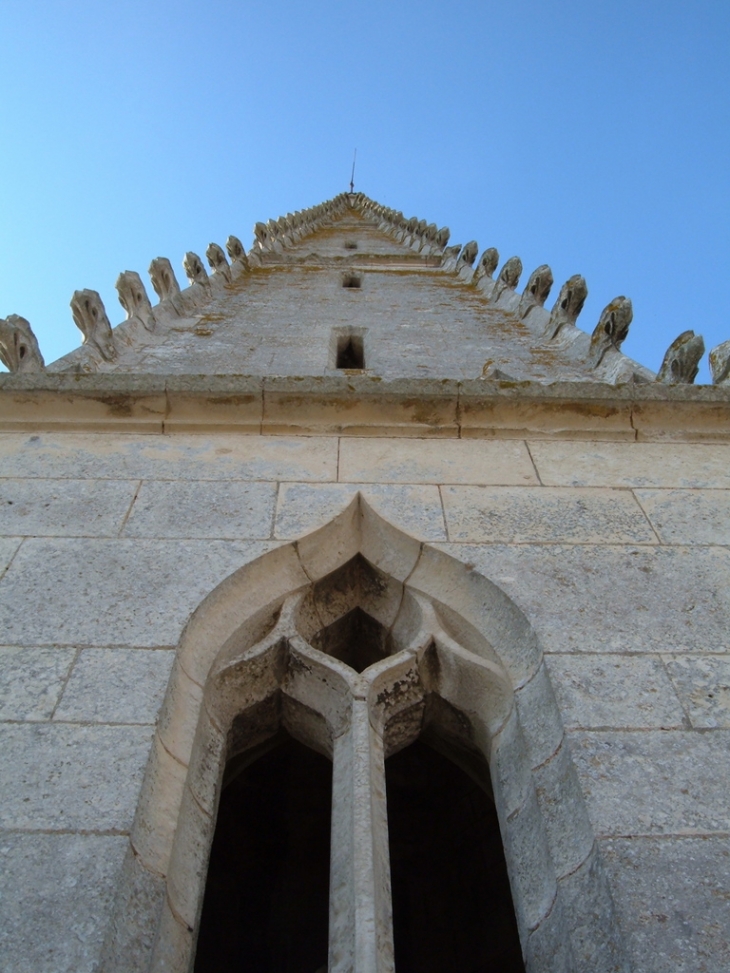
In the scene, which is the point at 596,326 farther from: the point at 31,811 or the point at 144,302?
the point at 31,811

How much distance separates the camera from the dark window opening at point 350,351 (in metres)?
7.52

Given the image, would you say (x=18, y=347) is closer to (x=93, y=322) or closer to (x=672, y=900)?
(x=93, y=322)

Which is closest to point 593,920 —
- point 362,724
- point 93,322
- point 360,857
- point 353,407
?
point 360,857

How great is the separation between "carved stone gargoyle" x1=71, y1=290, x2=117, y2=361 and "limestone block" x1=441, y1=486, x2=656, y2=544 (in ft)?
10.6

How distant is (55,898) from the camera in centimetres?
209

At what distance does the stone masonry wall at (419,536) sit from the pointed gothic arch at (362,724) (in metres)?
0.08

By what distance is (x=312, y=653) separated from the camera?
3.02m

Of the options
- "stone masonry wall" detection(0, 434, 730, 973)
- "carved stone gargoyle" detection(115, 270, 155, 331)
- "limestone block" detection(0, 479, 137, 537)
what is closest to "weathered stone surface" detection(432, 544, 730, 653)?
"stone masonry wall" detection(0, 434, 730, 973)

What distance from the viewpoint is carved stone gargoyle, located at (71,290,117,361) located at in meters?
5.89

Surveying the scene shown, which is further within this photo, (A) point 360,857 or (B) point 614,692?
(B) point 614,692

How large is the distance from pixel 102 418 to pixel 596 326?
3.94 m

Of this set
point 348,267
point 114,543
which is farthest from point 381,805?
point 348,267

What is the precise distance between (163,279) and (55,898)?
7237 mm

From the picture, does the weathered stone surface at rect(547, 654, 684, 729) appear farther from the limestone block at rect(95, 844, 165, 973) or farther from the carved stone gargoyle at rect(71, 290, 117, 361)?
the carved stone gargoyle at rect(71, 290, 117, 361)
